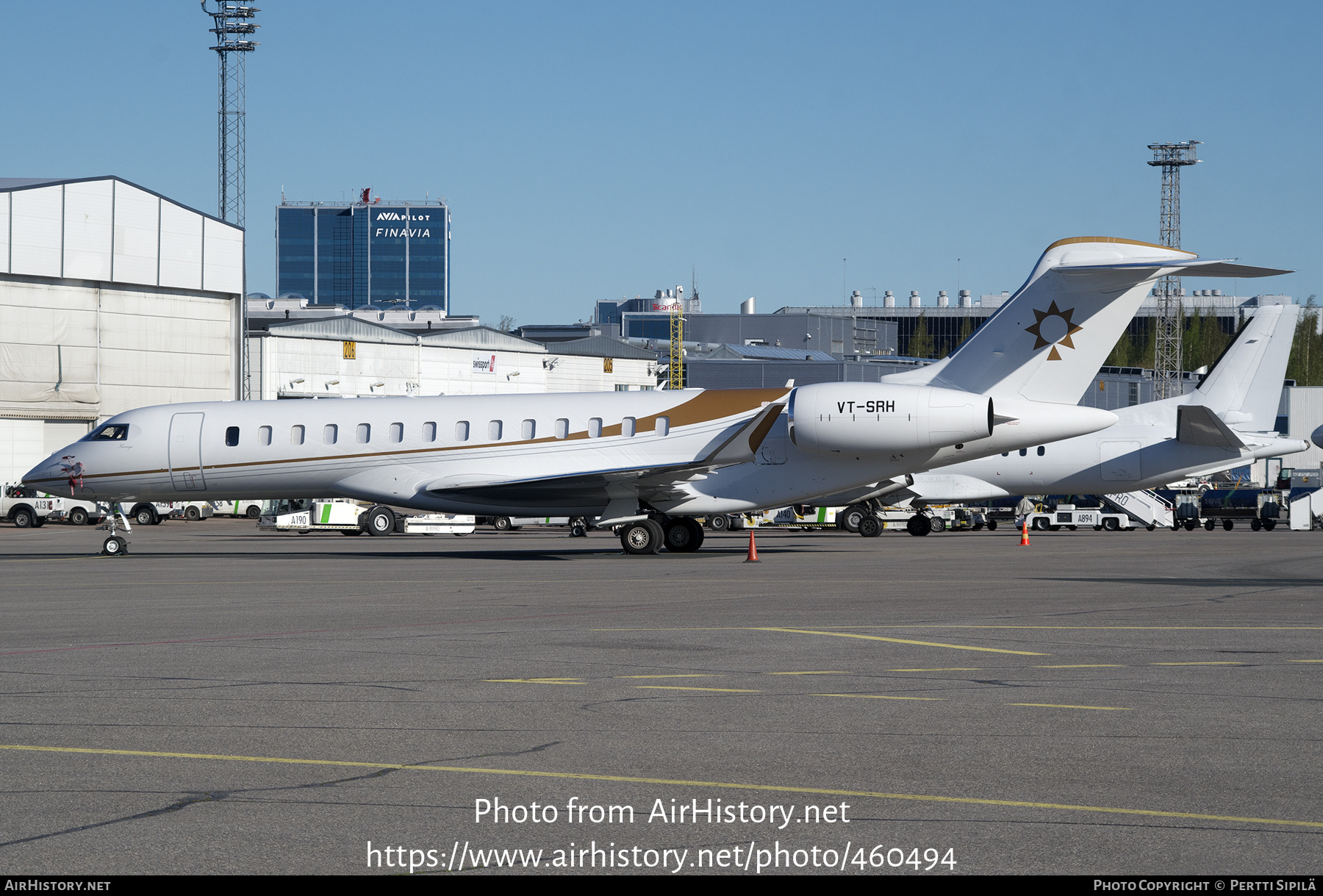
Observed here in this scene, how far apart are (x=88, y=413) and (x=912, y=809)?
64.6 m

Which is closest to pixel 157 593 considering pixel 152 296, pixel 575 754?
pixel 575 754

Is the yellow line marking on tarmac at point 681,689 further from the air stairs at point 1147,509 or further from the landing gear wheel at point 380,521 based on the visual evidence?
the air stairs at point 1147,509

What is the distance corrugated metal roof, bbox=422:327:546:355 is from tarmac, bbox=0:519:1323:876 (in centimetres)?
6830

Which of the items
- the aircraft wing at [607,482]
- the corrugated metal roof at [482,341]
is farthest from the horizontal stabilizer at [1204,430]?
the corrugated metal roof at [482,341]

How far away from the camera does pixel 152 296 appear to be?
65188mm

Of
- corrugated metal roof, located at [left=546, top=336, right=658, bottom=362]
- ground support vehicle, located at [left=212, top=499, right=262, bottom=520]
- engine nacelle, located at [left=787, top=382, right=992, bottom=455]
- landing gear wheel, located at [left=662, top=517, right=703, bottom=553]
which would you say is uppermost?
corrugated metal roof, located at [left=546, top=336, right=658, bottom=362]

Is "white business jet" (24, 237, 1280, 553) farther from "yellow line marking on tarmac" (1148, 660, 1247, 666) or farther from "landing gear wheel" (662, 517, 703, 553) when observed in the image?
"yellow line marking on tarmac" (1148, 660, 1247, 666)

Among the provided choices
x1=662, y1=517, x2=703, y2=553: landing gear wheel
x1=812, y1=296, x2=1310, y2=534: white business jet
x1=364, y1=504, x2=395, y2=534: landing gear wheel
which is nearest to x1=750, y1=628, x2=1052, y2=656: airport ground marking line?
x1=662, y1=517, x2=703, y2=553: landing gear wheel

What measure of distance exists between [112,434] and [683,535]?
1320 centimetres

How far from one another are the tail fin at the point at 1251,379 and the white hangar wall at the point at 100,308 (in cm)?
4673

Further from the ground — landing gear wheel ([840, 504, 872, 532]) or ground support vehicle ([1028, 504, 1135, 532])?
landing gear wheel ([840, 504, 872, 532])

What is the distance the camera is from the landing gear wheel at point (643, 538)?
1125 inches

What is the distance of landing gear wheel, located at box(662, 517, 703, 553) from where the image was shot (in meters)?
29.3

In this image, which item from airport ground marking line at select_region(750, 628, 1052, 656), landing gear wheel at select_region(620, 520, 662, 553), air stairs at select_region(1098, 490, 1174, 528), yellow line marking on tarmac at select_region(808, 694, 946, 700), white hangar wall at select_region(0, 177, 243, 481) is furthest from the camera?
white hangar wall at select_region(0, 177, 243, 481)
